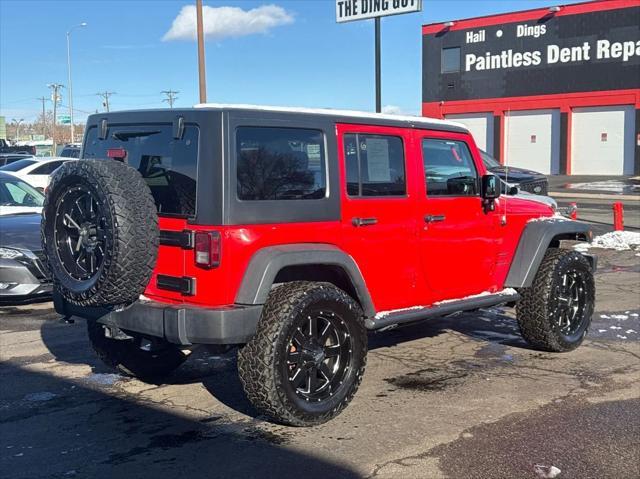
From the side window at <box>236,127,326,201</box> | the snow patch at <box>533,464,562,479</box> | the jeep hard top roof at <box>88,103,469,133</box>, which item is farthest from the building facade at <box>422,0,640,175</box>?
the snow patch at <box>533,464,562,479</box>

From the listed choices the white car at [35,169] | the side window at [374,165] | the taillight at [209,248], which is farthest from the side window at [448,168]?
the white car at [35,169]

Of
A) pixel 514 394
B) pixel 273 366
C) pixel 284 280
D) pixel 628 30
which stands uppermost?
pixel 628 30

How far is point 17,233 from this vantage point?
8.20m

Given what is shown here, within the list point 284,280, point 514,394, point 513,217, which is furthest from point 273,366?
point 513,217

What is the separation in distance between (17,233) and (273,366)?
16.8 feet

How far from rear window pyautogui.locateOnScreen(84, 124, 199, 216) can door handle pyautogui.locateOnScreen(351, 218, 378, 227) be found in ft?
3.73

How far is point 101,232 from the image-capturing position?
4.23m

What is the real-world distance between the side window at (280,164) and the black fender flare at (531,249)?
2246 millimetres

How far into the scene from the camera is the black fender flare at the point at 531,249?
19.9 feet

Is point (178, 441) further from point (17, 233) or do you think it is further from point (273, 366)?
point (17, 233)

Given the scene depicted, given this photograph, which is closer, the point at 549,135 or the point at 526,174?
the point at 526,174

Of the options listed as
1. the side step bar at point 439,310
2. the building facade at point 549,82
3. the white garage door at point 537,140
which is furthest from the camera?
the white garage door at point 537,140

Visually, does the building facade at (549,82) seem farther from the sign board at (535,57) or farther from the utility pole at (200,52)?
the utility pole at (200,52)

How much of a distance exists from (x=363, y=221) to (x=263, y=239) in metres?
0.85
